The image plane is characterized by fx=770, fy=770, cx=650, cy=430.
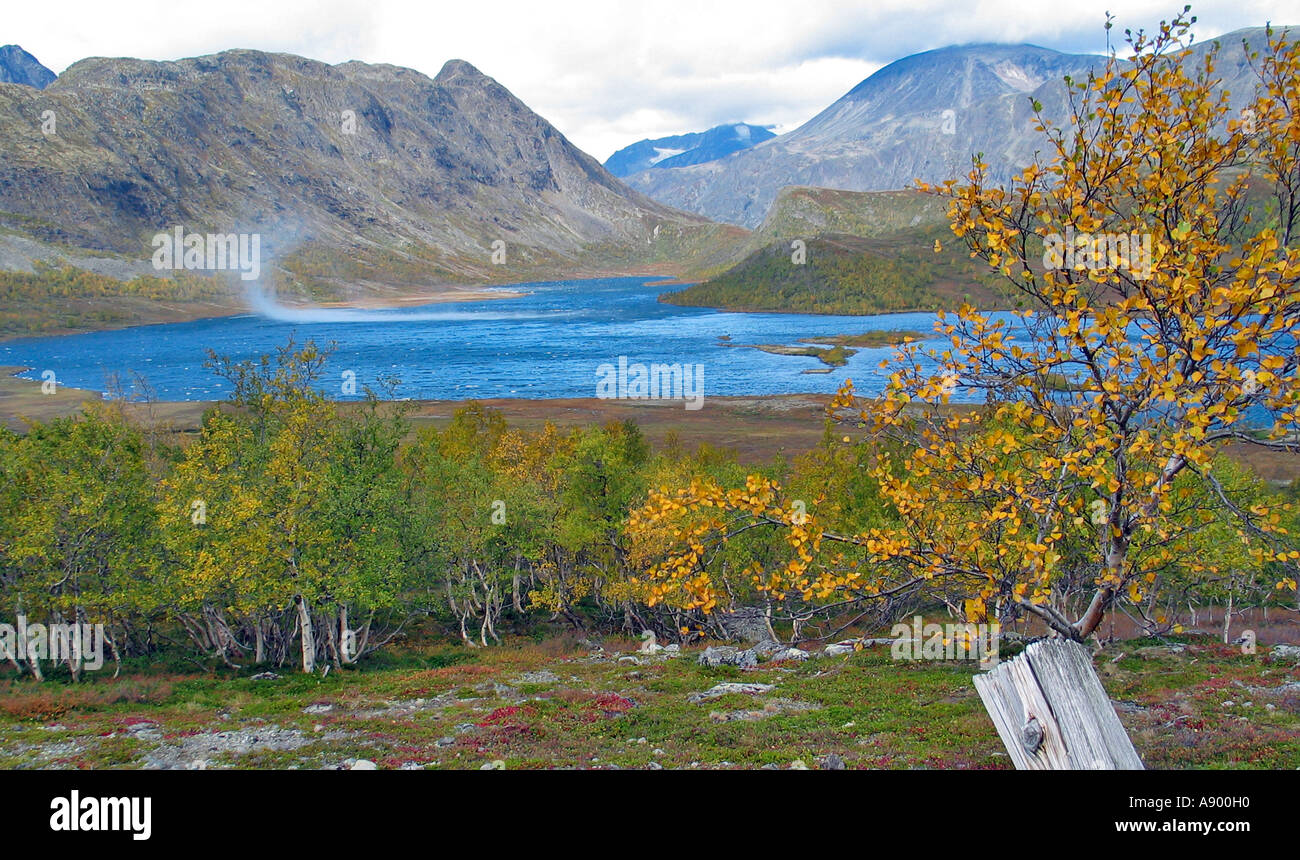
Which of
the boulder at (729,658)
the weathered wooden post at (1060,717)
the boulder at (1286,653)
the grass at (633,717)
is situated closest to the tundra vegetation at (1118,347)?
the weathered wooden post at (1060,717)

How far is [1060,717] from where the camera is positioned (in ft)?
20.9

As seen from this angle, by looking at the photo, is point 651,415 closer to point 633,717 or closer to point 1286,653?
point 1286,653

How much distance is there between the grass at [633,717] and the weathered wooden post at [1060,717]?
8.14 m

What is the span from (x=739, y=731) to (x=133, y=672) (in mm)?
31398

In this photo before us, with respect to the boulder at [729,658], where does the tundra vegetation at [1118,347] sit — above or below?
above

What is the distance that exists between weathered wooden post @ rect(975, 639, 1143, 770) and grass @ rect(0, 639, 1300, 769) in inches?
321

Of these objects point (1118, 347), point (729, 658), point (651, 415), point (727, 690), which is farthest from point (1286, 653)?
point (651, 415)

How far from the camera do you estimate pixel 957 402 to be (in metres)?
132

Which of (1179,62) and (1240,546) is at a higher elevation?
(1179,62)

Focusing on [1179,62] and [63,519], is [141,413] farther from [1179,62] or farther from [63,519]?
[1179,62]

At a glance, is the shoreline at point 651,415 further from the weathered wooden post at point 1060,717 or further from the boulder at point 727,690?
the weathered wooden post at point 1060,717

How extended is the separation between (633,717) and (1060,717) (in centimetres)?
1645

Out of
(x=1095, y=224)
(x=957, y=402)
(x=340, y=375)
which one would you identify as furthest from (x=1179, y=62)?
(x=340, y=375)

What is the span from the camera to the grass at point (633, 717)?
15.8 m
